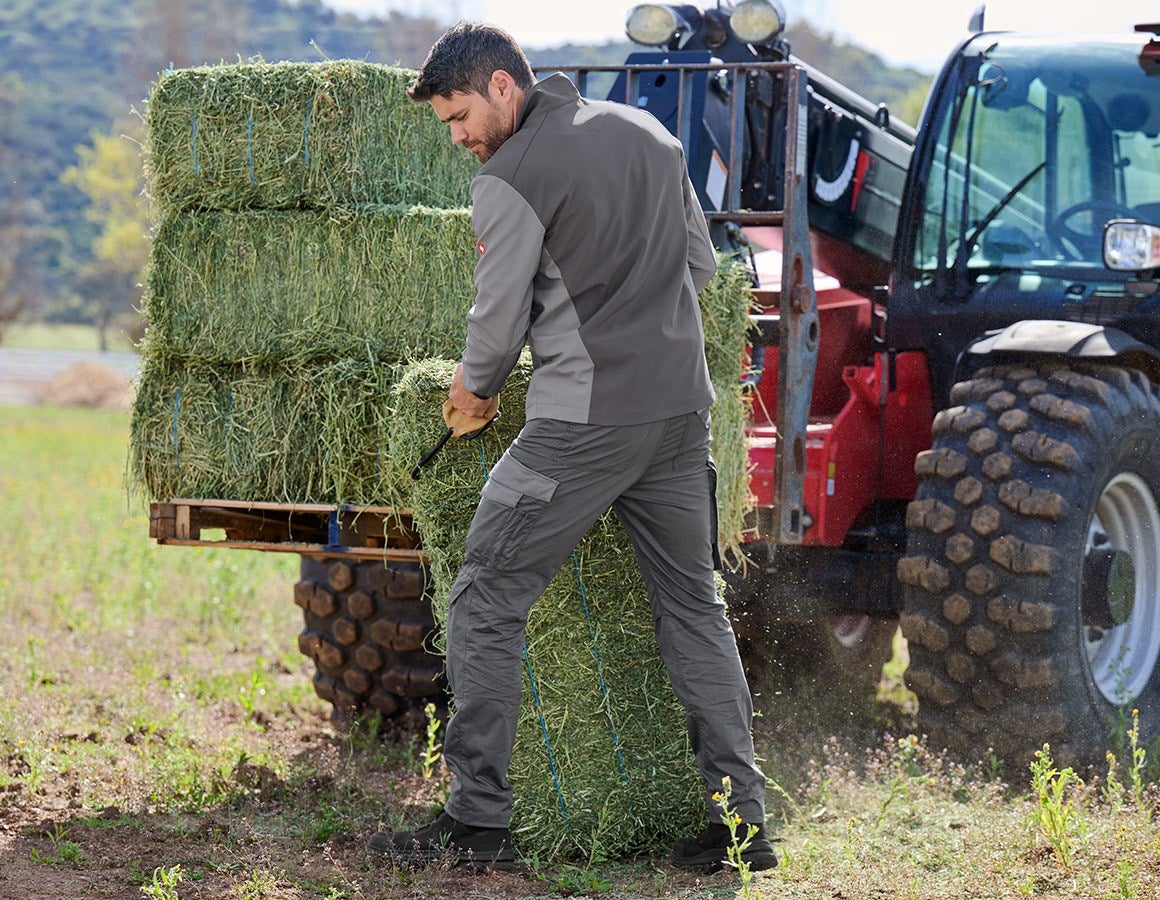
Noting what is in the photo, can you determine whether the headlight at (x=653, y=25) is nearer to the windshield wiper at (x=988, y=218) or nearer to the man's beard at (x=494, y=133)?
the windshield wiper at (x=988, y=218)

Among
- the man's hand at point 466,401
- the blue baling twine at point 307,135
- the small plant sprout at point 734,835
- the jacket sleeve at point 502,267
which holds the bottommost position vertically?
the small plant sprout at point 734,835

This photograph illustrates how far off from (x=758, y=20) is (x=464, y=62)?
2.42 m

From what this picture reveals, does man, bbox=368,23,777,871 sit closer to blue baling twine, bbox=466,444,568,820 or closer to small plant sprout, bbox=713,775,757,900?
small plant sprout, bbox=713,775,757,900

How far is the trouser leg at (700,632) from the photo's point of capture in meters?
4.20

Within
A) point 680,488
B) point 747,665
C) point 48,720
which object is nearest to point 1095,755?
point 747,665

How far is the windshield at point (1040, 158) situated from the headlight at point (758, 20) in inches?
29.5

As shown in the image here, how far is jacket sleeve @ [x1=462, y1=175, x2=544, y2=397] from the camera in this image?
12.5 ft

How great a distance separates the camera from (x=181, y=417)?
5.20 metres

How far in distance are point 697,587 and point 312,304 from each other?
1.73 metres

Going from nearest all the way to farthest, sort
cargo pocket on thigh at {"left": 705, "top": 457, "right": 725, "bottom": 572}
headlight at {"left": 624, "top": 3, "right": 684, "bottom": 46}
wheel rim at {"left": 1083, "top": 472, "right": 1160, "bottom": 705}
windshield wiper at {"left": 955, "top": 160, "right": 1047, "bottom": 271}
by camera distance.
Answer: cargo pocket on thigh at {"left": 705, "top": 457, "right": 725, "bottom": 572} → wheel rim at {"left": 1083, "top": 472, "right": 1160, "bottom": 705} → windshield wiper at {"left": 955, "top": 160, "right": 1047, "bottom": 271} → headlight at {"left": 624, "top": 3, "right": 684, "bottom": 46}

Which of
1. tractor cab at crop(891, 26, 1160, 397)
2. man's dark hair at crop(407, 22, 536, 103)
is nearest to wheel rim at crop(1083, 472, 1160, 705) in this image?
tractor cab at crop(891, 26, 1160, 397)

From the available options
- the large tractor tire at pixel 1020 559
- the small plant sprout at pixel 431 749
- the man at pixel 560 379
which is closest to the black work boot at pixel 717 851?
the man at pixel 560 379

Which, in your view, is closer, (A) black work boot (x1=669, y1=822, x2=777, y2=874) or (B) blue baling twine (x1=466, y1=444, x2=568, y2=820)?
(A) black work boot (x1=669, y1=822, x2=777, y2=874)

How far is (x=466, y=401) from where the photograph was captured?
13.4 ft
